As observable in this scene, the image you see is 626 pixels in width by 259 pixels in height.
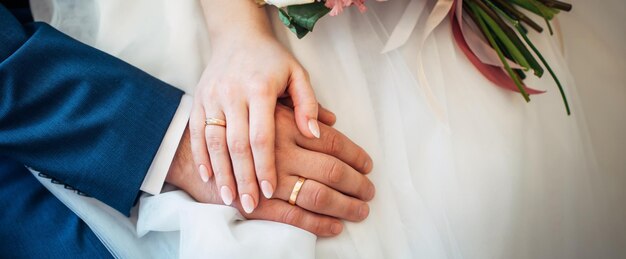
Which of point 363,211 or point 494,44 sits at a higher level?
point 494,44

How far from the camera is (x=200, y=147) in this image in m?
0.73

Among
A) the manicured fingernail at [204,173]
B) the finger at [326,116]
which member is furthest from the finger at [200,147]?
the finger at [326,116]

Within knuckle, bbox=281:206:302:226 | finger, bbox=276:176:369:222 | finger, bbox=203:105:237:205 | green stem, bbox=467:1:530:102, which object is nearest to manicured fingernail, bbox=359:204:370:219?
finger, bbox=276:176:369:222

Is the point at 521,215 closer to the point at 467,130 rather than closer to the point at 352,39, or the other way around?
the point at 467,130

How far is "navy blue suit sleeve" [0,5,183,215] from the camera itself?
2.29ft

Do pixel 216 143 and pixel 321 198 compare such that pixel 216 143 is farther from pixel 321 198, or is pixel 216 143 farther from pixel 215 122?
pixel 321 198

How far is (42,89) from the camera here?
71cm

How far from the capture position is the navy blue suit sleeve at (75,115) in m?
0.70

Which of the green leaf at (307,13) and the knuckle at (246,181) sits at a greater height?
the green leaf at (307,13)

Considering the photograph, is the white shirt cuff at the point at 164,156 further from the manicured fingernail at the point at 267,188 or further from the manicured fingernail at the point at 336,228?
the manicured fingernail at the point at 336,228

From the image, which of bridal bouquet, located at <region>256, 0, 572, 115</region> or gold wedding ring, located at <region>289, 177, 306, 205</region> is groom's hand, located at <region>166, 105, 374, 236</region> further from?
bridal bouquet, located at <region>256, 0, 572, 115</region>

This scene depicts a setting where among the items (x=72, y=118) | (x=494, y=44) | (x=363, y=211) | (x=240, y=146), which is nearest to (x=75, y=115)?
(x=72, y=118)

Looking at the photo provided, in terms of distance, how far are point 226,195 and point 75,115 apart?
28 cm

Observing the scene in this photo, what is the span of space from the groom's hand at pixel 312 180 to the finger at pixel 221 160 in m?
0.03
